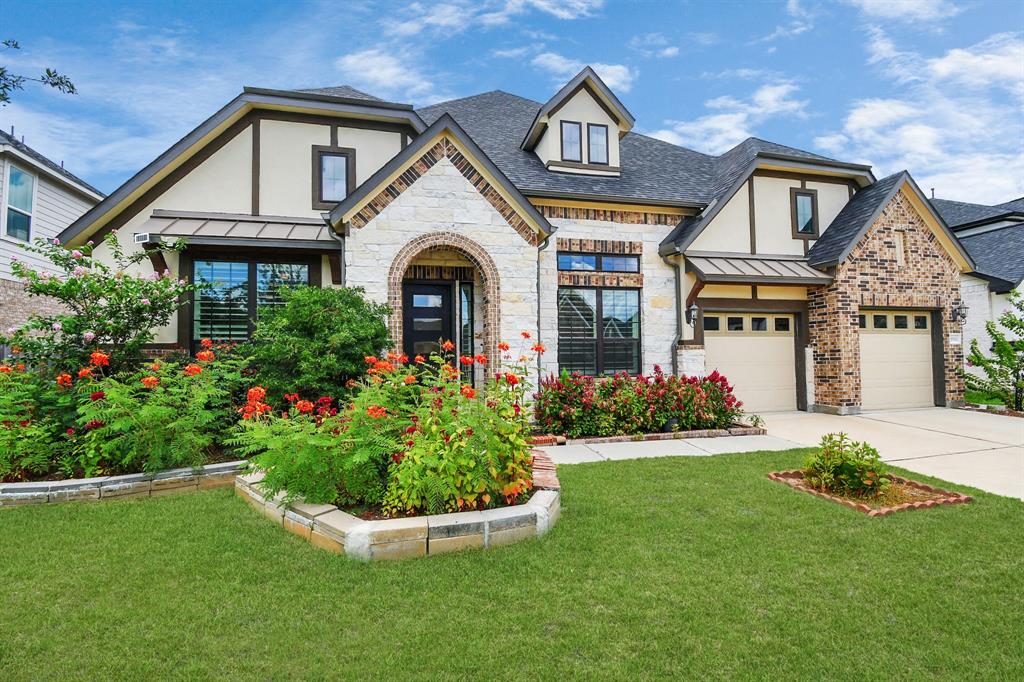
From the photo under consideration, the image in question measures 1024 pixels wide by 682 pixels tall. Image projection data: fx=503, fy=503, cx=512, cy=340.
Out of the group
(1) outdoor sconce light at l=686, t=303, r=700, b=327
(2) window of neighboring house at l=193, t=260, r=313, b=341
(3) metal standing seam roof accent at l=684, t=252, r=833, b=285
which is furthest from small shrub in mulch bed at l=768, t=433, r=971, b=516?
(2) window of neighboring house at l=193, t=260, r=313, b=341

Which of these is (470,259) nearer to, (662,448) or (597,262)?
(597,262)

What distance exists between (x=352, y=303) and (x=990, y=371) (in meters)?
14.9

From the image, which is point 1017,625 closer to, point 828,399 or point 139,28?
point 828,399

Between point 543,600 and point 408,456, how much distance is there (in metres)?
1.57

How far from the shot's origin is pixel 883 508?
4.84 meters

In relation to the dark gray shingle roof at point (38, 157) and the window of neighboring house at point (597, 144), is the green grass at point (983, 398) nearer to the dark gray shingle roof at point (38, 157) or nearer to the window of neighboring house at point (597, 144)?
the window of neighboring house at point (597, 144)

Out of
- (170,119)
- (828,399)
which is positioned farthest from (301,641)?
(170,119)

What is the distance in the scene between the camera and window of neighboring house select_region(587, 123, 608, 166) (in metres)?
11.9

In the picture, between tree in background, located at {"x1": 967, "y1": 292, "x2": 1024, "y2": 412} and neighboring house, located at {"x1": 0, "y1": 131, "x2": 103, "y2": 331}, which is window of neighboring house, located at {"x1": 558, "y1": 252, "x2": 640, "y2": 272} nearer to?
tree in background, located at {"x1": 967, "y1": 292, "x2": 1024, "y2": 412}

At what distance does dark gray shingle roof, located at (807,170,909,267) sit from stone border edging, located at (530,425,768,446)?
5.17 m

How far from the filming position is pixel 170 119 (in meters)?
12.3

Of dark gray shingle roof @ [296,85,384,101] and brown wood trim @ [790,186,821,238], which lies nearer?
dark gray shingle roof @ [296,85,384,101]

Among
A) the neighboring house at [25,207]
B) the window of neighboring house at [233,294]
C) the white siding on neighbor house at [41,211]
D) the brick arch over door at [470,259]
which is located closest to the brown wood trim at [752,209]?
the brick arch over door at [470,259]

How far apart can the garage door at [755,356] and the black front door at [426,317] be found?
19.6ft
